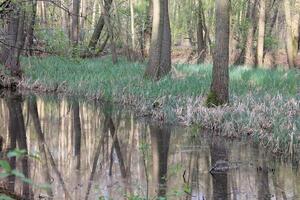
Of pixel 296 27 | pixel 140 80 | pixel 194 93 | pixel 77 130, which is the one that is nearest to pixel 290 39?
pixel 296 27

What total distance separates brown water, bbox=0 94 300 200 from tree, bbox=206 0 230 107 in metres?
1.04

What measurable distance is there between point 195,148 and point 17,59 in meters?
10.2

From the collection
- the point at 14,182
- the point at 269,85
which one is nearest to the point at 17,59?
the point at 269,85

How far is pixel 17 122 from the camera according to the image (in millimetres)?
11992

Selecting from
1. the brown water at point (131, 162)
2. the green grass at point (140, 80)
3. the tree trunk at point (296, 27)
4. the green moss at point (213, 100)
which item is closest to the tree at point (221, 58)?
the green moss at point (213, 100)

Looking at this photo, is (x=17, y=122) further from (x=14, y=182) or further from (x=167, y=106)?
(x=14, y=182)

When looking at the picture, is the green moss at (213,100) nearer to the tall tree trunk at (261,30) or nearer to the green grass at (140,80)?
the green grass at (140,80)

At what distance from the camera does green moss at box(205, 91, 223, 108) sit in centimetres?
1095

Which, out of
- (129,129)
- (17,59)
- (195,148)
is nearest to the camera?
(195,148)

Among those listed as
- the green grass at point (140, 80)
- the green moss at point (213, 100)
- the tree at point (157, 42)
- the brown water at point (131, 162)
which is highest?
the tree at point (157, 42)

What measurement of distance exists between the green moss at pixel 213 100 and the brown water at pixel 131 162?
0.80 metres

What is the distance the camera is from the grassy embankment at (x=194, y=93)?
9.67 m

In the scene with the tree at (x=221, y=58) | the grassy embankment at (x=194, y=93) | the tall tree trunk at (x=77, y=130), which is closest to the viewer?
the tall tree trunk at (x=77, y=130)

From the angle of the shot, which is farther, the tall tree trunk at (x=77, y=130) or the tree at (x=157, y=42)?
the tree at (x=157, y=42)
